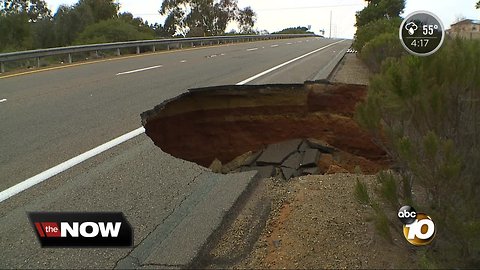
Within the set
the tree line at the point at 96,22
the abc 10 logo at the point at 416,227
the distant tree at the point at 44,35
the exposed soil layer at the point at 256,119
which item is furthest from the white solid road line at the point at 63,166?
the distant tree at the point at 44,35

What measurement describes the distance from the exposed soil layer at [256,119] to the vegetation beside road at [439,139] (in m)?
5.29

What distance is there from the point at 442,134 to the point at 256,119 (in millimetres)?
6367

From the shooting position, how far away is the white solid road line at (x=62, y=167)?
3.70m

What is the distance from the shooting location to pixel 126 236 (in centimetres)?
292

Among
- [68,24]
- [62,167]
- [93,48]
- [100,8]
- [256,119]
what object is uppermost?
[100,8]

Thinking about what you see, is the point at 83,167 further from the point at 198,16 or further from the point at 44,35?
the point at 198,16

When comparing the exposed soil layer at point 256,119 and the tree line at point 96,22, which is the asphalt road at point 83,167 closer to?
the exposed soil layer at point 256,119

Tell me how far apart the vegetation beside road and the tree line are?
2765 cm

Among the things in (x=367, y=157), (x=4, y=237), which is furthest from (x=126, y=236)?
(x=367, y=157)

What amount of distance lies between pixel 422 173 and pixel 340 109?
604 centimetres

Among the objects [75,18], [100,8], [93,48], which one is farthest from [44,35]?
[93,48]

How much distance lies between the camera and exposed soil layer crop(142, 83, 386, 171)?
815 cm

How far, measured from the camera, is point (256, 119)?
350 inches

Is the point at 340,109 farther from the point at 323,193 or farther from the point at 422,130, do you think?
the point at 422,130
